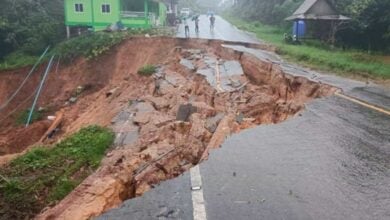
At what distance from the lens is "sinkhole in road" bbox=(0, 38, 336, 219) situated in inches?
259

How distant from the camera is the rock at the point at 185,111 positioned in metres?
11.4

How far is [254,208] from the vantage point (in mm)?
5539

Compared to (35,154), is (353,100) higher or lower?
higher

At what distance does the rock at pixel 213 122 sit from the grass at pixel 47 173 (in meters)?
2.51

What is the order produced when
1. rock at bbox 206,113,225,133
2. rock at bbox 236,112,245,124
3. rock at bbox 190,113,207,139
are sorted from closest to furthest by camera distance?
rock at bbox 190,113,207,139
rock at bbox 206,113,225,133
rock at bbox 236,112,245,124

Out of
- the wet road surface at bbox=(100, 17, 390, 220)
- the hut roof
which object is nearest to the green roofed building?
the hut roof

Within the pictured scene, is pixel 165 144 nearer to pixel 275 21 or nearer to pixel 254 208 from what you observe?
pixel 254 208

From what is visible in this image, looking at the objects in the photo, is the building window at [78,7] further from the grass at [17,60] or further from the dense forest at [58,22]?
the grass at [17,60]

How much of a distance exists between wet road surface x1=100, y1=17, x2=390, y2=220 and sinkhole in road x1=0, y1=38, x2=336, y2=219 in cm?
55

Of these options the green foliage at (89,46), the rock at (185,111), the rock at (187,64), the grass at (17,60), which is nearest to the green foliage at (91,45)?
the green foliage at (89,46)

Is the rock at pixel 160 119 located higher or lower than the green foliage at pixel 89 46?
lower

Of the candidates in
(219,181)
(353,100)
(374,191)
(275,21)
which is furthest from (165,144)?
(275,21)

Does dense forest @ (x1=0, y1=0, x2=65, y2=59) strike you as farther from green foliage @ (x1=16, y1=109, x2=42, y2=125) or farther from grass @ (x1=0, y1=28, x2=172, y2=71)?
green foliage @ (x1=16, y1=109, x2=42, y2=125)

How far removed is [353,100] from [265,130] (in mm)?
3643
